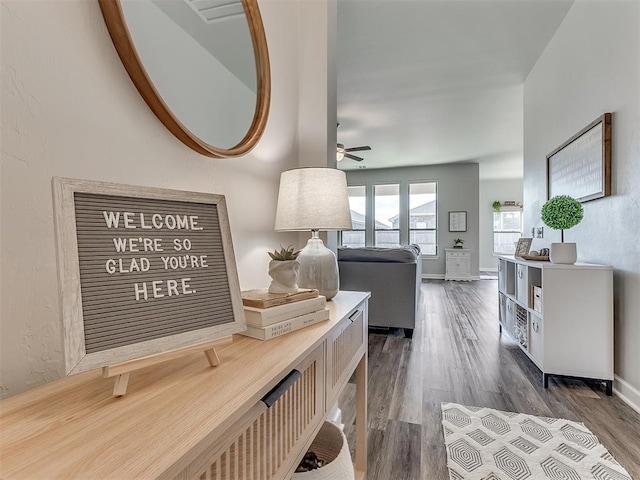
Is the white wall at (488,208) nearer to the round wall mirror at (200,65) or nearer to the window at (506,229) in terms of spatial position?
the window at (506,229)

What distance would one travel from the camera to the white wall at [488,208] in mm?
9562

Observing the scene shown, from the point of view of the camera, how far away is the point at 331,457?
3.89ft

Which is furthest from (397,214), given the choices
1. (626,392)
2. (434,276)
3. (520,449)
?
(520,449)

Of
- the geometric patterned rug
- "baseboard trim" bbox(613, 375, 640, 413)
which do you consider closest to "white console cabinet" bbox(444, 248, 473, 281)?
"baseboard trim" bbox(613, 375, 640, 413)

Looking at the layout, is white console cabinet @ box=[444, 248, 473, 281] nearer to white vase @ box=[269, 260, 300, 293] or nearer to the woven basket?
the woven basket

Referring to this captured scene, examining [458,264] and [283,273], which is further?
[458,264]

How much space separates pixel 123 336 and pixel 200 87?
2.58 ft

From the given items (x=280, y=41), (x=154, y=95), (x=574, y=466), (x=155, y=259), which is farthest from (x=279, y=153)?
(x=574, y=466)

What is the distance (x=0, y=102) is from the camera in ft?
1.81

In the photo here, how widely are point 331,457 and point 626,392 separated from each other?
1952mm

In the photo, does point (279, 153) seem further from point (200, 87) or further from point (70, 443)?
point (70, 443)

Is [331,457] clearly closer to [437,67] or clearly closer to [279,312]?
[279,312]

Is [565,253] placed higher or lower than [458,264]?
higher

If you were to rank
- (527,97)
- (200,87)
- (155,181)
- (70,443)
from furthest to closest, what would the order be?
(527,97)
(200,87)
(155,181)
(70,443)
